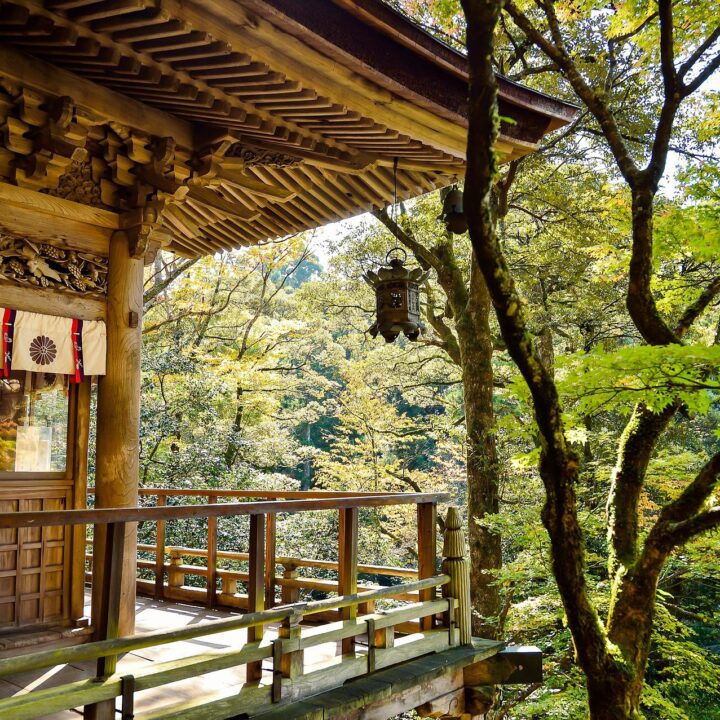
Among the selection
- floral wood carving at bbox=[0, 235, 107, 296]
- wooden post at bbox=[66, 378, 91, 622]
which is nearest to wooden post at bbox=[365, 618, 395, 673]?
wooden post at bbox=[66, 378, 91, 622]

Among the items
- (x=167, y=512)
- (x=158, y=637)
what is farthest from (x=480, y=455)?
(x=158, y=637)

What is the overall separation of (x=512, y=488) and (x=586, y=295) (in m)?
3.94

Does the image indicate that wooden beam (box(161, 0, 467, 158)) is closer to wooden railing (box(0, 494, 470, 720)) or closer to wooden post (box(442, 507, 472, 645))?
wooden railing (box(0, 494, 470, 720))

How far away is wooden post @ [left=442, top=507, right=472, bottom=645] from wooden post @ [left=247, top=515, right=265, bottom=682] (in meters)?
1.66

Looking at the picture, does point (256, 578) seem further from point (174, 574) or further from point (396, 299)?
point (174, 574)

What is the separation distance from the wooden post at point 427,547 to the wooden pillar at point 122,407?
6.20 ft

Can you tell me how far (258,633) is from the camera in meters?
3.37

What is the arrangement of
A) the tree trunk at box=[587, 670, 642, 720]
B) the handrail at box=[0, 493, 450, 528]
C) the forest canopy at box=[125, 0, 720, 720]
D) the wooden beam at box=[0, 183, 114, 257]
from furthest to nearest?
the forest canopy at box=[125, 0, 720, 720] → the tree trunk at box=[587, 670, 642, 720] → the wooden beam at box=[0, 183, 114, 257] → the handrail at box=[0, 493, 450, 528]

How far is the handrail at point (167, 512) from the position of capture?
2.44m

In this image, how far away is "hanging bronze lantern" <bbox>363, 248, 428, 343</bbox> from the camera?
17.1ft

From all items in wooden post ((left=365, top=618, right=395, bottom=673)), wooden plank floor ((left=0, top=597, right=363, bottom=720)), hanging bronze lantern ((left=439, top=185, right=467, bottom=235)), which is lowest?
wooden plank floor ((left=0, top=597, right=363, bottom=720))

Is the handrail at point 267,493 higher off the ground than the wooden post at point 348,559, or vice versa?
the handrail at point 267,493

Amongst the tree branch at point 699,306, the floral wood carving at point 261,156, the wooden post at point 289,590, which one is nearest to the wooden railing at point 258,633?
the wooden post at point 289,590

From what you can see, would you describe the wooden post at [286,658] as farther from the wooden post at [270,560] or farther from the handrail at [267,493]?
the wooden post at [270,560]
